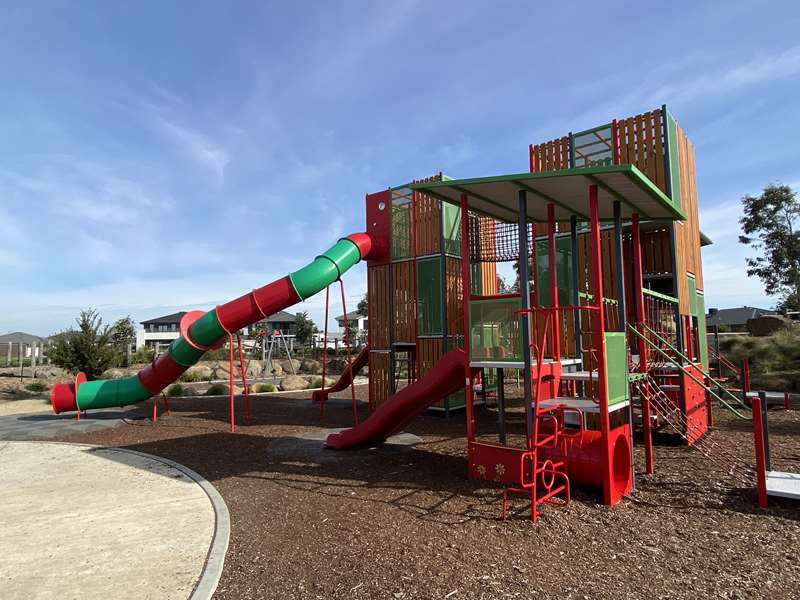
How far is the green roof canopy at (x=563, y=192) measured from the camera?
7.01m

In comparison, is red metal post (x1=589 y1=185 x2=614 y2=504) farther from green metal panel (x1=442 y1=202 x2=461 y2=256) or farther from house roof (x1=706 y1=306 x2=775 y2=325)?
house roof (x1=706 y1=306 x2=775 y2=325)

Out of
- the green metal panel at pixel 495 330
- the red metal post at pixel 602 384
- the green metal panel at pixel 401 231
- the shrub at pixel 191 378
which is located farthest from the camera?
the shrub at pixel 191 378

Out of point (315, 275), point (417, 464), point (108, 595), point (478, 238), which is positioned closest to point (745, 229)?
point (478, 238)

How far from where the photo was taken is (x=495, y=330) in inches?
321

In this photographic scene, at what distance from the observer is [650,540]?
552 centimetres

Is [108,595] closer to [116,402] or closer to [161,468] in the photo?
[161,468]

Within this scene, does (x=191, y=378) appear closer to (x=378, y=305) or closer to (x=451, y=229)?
(x=378, y=305)

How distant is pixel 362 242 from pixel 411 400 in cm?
727

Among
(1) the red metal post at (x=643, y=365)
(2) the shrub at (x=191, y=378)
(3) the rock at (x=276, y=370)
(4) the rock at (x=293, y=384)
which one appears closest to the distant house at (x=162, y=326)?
(3) the rock at (x=276, y=370)

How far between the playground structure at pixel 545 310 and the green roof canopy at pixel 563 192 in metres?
0.03

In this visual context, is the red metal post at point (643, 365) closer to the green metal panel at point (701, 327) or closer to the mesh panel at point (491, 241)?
the mesh panel at point (491, 241)

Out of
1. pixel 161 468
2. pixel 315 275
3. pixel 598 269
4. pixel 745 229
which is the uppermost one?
pixel 745 229

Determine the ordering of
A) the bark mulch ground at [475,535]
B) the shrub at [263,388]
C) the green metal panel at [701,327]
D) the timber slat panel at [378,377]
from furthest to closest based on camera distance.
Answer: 1. the shrub at [263,388]
2. the timber slat panel at [378,377]
3. the green metal panel at [701,327]
4. the bark mulch ground at [475,535]

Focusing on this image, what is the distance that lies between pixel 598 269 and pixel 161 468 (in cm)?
818
